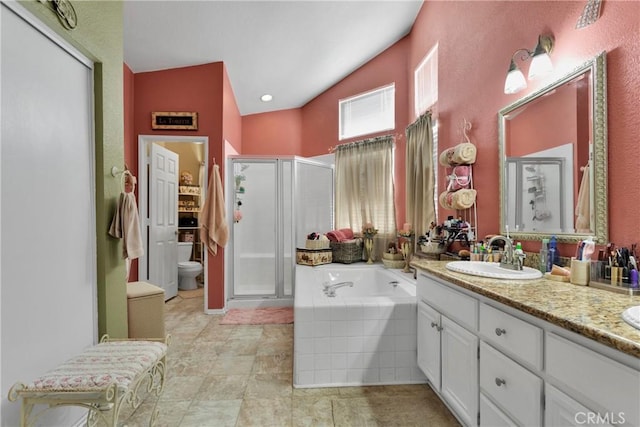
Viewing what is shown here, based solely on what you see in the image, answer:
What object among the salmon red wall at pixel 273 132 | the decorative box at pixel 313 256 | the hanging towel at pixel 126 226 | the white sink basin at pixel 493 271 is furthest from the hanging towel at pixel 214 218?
the white sink basin at pixel 493 271

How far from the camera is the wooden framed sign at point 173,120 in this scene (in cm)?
340

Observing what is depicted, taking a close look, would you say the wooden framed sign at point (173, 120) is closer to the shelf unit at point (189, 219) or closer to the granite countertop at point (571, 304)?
the shelf unit at point (189, 219)

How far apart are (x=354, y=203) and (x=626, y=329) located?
10.2ft

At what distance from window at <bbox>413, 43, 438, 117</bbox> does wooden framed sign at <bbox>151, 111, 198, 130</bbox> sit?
98.9 inches

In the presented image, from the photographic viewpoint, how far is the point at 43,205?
4.53ft

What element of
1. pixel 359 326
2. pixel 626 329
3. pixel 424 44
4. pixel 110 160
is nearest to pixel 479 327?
pixel 626 329

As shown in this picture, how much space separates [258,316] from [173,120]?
2412 mm

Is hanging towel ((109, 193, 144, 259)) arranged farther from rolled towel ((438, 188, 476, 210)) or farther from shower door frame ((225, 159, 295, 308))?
rolled towel ((438, 188, 476, 210))

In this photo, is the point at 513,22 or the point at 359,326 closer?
the point at 513,22

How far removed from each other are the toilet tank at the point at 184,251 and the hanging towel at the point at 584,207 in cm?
482

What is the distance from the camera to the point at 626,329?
0.78 meters

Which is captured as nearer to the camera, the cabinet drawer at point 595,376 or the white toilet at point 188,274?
the cabinet drawer at point 595,376

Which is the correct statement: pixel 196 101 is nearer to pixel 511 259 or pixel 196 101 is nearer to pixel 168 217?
pixel 168 217

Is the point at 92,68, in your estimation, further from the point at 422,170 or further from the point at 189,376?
the point at 422,170
